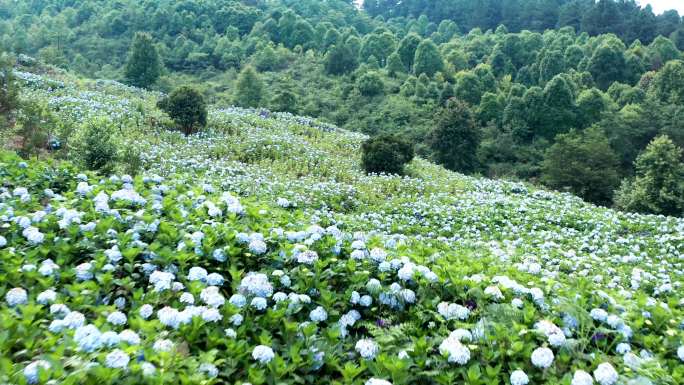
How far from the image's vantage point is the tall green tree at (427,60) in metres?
47.7

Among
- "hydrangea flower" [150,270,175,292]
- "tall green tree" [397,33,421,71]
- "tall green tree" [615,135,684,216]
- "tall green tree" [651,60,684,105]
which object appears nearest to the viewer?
"hydrangea flower" [150,270,175,292]

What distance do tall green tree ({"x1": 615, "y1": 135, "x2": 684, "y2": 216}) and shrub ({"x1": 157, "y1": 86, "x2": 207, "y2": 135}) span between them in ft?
54.9

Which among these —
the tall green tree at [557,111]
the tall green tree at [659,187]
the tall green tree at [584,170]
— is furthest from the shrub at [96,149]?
the tall green tree at [557,111]

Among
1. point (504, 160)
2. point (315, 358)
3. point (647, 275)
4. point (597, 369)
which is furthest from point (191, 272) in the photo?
point (504, 160)

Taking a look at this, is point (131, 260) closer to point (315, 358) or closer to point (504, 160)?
point (315, 358)

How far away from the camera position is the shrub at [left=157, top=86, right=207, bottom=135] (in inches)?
703

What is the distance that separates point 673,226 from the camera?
464 inches

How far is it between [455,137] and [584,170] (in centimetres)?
673

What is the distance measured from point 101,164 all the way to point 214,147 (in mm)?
6951

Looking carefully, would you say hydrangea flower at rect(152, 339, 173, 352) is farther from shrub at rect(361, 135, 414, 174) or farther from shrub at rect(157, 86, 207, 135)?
shrub at rect(157, 86, 207, 135)

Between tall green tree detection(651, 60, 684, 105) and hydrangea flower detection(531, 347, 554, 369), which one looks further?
tall green tree detection(651, 60, 684, 105)

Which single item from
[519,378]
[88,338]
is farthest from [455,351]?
[88,338]

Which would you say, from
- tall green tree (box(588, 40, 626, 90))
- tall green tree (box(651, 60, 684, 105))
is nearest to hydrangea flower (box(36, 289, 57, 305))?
tall green tree (box(651, 60, 684, 105))

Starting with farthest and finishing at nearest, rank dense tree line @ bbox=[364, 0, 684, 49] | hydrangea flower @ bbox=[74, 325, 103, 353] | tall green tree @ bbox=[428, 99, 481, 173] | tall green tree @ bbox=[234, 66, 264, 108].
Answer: dense tree line @ bbox=[364, 0, 684, 49], tall green tree @ bbox=[234, 66, 264, 108], tall green tree @ bbox=[428, 99, 481, 173], hydrangea flower @ bbox=[74, 325, 103, 353]
